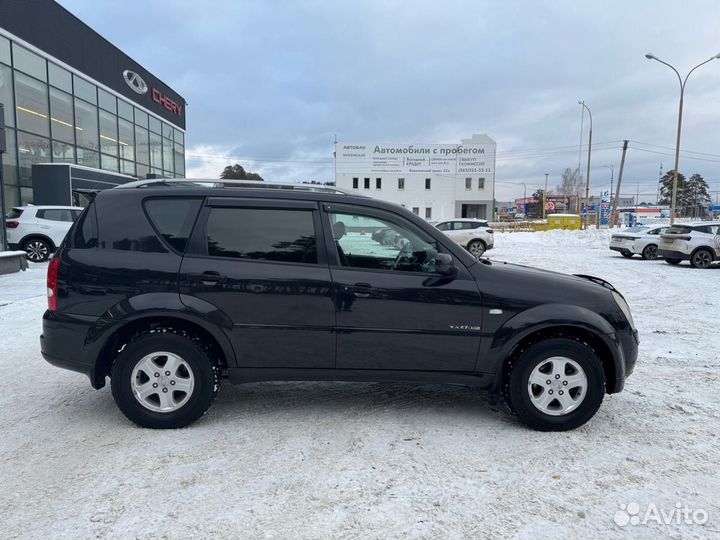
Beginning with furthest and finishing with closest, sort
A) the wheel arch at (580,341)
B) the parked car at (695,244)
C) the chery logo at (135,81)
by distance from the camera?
the chery logo at (135,81)
the parked car at (695,244)
the wheel arch at (580,341)

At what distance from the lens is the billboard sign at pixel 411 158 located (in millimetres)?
62344

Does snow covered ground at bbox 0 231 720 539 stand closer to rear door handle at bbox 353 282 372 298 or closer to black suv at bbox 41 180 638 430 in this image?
black suv at bbox 41 180 638 430

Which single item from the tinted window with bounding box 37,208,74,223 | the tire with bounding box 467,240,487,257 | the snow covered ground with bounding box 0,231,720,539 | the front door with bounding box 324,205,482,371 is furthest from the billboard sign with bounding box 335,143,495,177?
the front door with bounding box 324,205,482,371

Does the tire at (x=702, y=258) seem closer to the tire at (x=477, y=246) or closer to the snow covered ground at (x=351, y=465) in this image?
the tire at (x=477, y=246)

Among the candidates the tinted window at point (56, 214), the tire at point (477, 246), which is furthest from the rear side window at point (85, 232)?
the tire at point (477, 246)

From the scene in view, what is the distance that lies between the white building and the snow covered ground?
2305 inches

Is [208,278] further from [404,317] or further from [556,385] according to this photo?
[556,385]

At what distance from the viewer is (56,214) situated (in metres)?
14.9

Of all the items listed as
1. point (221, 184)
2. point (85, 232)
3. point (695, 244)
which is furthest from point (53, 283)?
point (695, 244)

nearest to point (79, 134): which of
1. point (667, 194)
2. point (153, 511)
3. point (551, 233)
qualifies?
point (153, 511)

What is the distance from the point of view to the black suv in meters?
3.69

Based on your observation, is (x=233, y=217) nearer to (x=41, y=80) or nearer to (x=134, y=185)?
(x=134, y=185)

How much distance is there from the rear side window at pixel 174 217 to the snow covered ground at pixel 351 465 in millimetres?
1442

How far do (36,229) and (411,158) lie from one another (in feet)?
171
